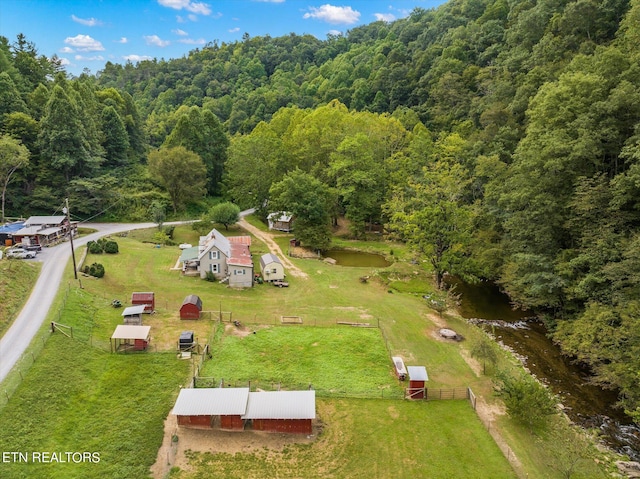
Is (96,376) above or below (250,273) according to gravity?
below

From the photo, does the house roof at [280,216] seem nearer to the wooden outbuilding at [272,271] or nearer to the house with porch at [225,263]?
the house with porch at [225,263]

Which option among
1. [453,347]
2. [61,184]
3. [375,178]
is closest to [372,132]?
[375,178]

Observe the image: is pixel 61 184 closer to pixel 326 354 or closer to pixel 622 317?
pixel 326 354

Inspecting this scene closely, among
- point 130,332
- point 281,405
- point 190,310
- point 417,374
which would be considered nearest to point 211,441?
point 281,405

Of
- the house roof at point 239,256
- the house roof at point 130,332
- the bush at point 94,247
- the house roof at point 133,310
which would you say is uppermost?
the house roof at point 239,256

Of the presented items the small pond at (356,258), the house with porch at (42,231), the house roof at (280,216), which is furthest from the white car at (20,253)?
the small pond at (356,258)

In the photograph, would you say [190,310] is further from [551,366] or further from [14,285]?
[551,366]
